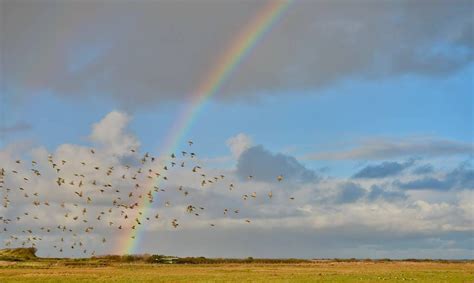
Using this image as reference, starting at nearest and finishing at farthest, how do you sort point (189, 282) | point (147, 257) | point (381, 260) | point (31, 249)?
point (189, 282)
point (147, 257)
point (31, 249)
point (381, 260)

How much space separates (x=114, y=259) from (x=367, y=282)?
356 feet

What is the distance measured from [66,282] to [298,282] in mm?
27865

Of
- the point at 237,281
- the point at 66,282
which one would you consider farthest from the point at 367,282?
the point at 66,282

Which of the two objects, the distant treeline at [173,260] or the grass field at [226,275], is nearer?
the grass field at [226,275]

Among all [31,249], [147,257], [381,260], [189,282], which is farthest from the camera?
[381,260]

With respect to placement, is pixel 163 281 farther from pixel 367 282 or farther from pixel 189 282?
pixel 367 282

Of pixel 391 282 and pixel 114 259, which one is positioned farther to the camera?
pixel 114 259

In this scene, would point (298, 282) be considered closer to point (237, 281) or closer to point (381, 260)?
point (237, 281)

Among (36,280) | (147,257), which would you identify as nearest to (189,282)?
(36,280)

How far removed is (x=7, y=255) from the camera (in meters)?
162

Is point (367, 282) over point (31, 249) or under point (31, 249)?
under

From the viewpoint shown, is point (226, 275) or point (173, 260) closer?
point (226, 275)

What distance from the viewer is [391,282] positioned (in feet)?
224

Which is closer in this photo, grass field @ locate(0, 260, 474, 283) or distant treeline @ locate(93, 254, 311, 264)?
grass field @ locate(0, 260, 474, 283)
